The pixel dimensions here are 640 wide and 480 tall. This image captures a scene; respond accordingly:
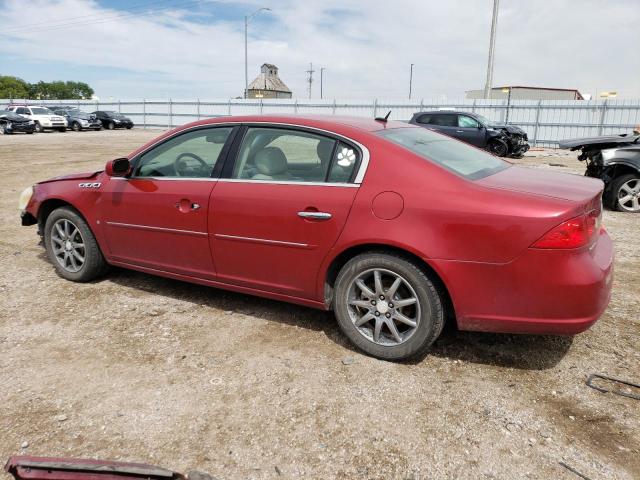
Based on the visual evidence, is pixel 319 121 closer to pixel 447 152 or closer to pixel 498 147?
pixel 447 152

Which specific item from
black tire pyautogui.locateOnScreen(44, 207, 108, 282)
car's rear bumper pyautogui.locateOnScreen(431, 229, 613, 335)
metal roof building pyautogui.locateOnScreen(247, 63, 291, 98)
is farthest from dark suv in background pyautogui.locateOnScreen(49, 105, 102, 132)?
metal roof building pyautogui.locateOnScreen(247, 63, 291, 98)

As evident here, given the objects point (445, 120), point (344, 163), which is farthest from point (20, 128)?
point (344, 163)

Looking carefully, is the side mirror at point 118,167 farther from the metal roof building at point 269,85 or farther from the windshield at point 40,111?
the metal roof building at point 269,85

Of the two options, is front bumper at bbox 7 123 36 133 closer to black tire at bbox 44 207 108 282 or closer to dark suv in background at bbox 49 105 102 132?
dark suv in background at bbox 49 105 102 132

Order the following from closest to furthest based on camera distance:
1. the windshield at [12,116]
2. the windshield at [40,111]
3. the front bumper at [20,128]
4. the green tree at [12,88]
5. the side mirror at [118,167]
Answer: the side mirror at [118,167] < the windshield at [12,116] < the front bumper at [20,128] < the windshield at [40,111] < the green tree at [12,88]

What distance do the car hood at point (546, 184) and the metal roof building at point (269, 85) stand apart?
86.2 meters

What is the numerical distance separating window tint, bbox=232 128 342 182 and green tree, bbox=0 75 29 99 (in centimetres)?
11859

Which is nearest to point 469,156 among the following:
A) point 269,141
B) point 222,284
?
point 269,141

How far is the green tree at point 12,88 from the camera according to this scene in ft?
340

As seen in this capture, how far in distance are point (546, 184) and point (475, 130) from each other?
1416 centimetres

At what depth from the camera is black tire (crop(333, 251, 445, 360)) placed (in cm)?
300

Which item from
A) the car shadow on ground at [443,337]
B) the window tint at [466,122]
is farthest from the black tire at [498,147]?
the car shadow on ground at [443,337]

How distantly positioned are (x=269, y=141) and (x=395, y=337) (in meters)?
1.61

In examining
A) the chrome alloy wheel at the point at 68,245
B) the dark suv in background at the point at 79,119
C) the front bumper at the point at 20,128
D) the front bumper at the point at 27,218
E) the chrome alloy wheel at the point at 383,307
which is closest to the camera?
the chrome alloy wheel at the point at 383,307
